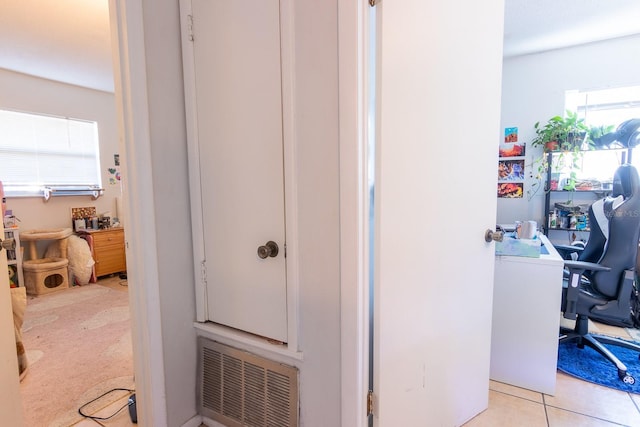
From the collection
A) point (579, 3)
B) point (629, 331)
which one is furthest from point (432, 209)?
point (629, 331)

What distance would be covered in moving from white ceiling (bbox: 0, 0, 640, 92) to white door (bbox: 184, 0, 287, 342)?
1693 millimetres

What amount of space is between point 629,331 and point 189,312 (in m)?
3.24

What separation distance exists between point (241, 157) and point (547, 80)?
3293 mm

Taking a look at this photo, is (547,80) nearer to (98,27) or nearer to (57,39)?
(98,27)

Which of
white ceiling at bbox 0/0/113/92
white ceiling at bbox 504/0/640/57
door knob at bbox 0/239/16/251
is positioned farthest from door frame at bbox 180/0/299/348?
white ceiling at bbox 504/0/640/57

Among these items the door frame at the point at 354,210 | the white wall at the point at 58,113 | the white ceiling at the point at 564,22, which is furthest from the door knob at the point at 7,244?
the white wall at the point at 58,113

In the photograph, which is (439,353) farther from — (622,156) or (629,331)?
(622,156)

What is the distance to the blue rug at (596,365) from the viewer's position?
6.04 feet

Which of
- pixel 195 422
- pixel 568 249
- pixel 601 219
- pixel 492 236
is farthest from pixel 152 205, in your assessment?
pixel 568 249

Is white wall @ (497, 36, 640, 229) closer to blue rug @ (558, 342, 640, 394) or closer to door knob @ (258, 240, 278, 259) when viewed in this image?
blue rug @ (558, 342, 640, 394)

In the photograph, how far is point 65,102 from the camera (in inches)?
157

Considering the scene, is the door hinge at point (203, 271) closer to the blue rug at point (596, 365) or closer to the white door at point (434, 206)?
the white door at point (434, 206)

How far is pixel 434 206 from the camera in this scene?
1.27 metres

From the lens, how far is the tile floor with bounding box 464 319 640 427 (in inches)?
61.2
